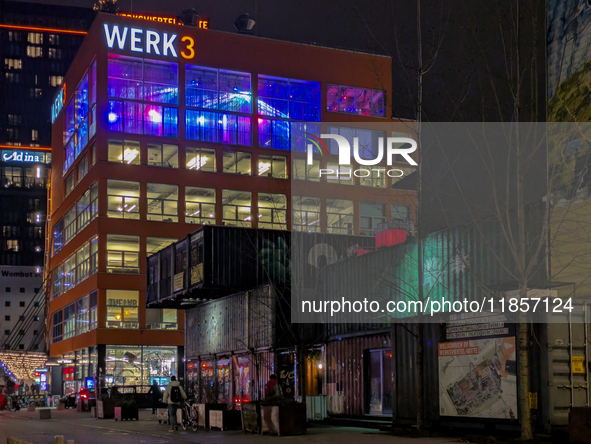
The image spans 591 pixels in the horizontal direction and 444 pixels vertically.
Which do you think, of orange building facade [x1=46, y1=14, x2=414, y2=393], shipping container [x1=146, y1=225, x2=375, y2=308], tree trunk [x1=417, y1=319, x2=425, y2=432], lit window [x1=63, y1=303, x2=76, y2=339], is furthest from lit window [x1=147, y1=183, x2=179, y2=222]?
tree trunk [x1=417, y1=319, x2=425, y2=432]

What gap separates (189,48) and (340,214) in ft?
58.9

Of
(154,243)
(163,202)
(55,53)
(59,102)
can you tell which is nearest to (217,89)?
(163,202)

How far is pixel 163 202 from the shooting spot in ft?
194

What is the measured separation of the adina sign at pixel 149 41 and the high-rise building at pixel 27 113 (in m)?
90.5

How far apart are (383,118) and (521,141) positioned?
48.7 metres

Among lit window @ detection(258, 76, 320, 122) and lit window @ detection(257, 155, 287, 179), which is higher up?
Answer: lit window @ detection(258, 76, 320, 122)

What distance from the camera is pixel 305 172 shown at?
64.1m

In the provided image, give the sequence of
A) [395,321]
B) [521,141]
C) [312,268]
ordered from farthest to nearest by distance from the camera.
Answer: [312,268], [395,321], [521,141]

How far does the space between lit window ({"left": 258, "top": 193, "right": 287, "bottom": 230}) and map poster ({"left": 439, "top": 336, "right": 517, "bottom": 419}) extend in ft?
143

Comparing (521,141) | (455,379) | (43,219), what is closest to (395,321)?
(455,379)

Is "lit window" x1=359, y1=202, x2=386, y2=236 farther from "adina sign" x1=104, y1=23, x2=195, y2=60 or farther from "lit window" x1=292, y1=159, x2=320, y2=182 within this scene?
"adina sign" x1=104, y1=23, x2=195, y2=60

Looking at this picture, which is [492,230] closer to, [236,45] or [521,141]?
[521,141]

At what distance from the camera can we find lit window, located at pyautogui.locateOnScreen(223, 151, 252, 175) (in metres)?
61.6

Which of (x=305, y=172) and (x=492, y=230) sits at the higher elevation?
(x=305, y=172)
